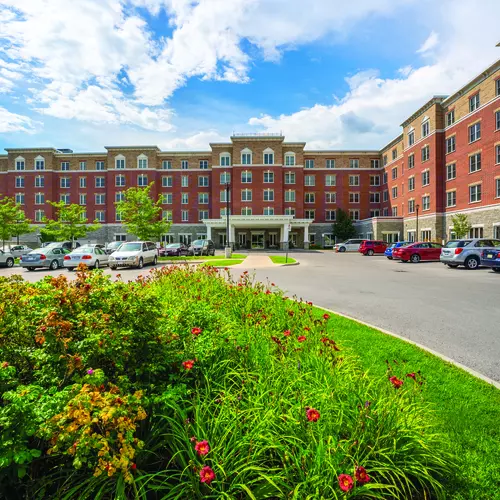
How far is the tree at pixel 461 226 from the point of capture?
34.4 metres

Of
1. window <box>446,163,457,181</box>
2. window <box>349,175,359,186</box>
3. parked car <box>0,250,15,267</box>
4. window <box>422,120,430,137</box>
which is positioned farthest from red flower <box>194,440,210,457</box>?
window <box>349,175,359,186</box>

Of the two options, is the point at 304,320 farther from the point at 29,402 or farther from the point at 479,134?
the point at 479,134

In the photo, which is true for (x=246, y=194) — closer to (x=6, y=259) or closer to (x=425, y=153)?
(x=425, y=153)

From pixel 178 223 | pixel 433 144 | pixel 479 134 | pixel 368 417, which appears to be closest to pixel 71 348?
pixel 368 417

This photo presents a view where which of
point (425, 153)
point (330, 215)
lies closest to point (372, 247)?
point (425, 153)

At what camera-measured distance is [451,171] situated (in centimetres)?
3894

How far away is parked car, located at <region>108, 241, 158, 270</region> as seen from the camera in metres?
21.4

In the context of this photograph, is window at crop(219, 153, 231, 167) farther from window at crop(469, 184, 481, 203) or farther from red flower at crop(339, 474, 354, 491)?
red flower at crop(339, 474, 354, 491)

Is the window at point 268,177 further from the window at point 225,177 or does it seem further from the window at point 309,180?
the window at point 309,180

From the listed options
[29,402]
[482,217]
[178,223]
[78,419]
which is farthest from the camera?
[178,223]

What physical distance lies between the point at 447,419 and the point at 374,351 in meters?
1.87

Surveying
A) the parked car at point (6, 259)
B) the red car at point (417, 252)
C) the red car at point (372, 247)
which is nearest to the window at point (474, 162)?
the red car at point (372, 247)

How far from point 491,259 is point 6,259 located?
104ft

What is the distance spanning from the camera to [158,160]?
61.4m
